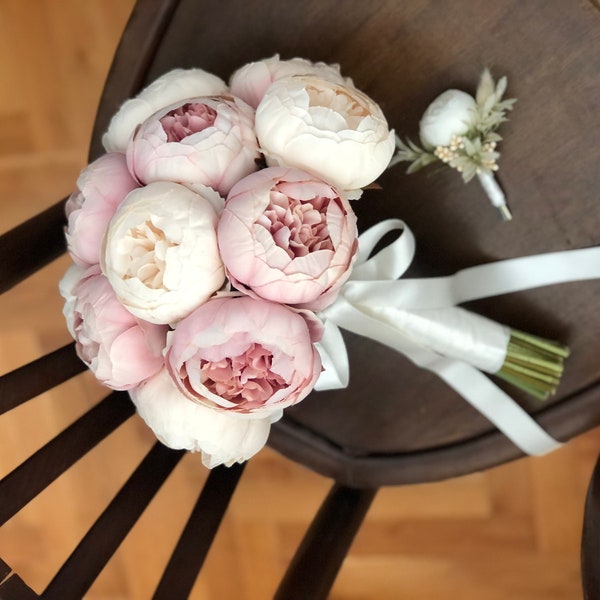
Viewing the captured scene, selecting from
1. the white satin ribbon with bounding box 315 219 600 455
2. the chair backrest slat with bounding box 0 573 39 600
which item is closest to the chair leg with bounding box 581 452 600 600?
the white satin ribbon with bounding box 315 219 600 455

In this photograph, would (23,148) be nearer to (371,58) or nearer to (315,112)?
(371,58)

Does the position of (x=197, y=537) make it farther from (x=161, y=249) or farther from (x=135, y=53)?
(x=135, y=53)

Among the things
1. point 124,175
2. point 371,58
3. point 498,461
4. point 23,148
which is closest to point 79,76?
point 23,148

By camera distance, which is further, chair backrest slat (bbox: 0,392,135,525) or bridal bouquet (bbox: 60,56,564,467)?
chair backrest slat (bbox: 0,392,135,525)

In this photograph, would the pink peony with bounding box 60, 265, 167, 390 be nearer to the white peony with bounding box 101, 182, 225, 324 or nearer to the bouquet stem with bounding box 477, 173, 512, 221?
the white peony with bounding box 101, 182, 225, 324

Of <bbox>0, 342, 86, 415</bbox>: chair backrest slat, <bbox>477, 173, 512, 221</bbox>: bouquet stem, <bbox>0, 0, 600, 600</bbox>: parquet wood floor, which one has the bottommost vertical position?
<bbox>0, 0, 600, 600</bbox>: parquet wood floor

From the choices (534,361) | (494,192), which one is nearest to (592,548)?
(534,361)

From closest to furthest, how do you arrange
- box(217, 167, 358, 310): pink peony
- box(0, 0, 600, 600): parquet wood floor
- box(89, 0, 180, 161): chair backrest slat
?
box(217, 167, 358, 310): pink peony → box(89, 0, 180, 161): chair backrest slat → box(0, 0, 600, 600): parquet wood floor
